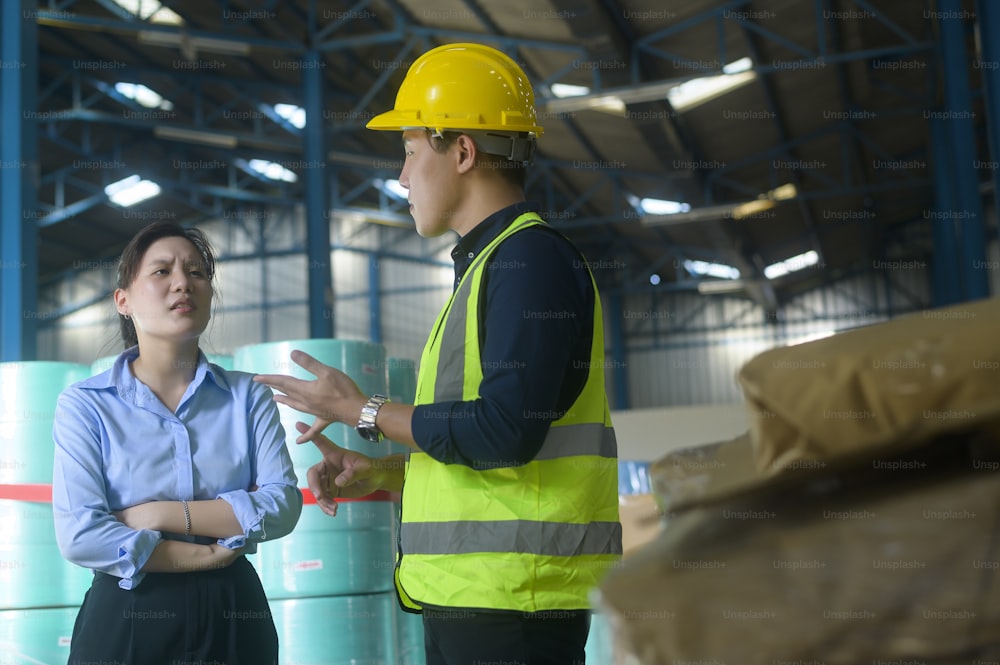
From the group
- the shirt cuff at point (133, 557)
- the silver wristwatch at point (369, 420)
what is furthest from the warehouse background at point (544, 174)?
the silver wristwatch at point (369, 420)

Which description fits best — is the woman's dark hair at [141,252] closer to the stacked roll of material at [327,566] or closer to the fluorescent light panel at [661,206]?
the stacked roll of material at [327,566]

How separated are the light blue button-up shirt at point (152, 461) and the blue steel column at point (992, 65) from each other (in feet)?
19.6

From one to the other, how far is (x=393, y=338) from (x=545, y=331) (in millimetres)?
21719

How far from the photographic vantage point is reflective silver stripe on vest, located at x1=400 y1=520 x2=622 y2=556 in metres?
1.91

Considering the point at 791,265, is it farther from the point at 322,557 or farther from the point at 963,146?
the point at 322,557

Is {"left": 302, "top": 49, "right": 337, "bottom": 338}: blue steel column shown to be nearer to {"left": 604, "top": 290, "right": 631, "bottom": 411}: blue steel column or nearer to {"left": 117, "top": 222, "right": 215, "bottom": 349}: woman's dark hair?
{"left": 117, "top": 222, "right": 215, "bottom": 349}: woman's dark hair

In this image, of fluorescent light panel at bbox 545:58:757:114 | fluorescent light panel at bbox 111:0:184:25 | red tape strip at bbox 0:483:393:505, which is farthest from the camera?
fluorescent light panel at bbox 111:0:184:25

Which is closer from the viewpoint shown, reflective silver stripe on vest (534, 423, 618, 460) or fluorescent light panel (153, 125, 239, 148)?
reflective silver stripe on vest (534, 423, 618, 460)

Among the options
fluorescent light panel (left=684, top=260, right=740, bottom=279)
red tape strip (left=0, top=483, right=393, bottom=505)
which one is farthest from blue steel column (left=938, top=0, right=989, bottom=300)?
fluorescent light panel (left=684, top=260, right=740, bottom=279)

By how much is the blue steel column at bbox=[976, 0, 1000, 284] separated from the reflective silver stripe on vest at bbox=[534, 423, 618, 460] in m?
5.87

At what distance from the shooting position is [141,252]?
2594 mm

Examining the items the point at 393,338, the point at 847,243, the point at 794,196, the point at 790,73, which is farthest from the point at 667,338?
the point at 790,73

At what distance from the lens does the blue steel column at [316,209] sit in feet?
35.8

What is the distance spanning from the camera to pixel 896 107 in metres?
14.6
